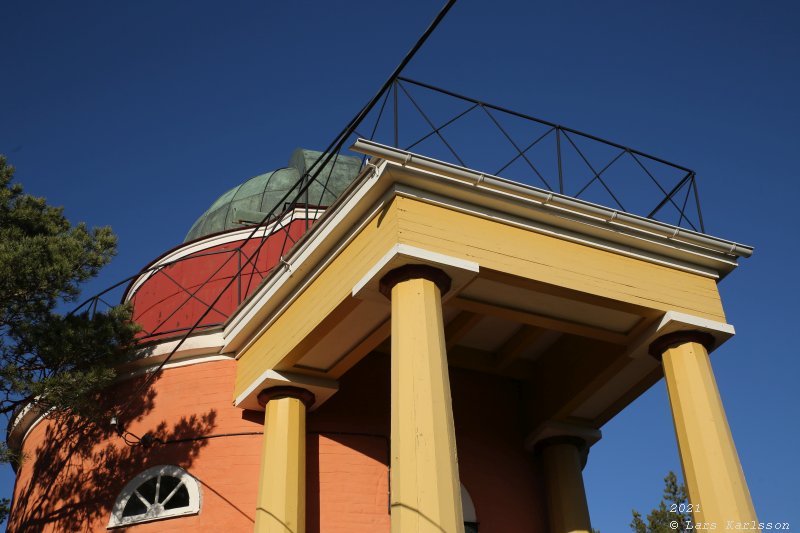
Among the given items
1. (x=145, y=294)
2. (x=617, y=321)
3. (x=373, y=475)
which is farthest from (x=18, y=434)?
(x=617, y=321)

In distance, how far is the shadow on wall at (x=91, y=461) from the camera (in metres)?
12.1

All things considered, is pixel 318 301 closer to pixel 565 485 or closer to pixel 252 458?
pixel 252 458

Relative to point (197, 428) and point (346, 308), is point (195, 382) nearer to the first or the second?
point (197, 428)

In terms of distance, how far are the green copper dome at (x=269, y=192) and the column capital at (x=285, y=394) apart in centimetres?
535

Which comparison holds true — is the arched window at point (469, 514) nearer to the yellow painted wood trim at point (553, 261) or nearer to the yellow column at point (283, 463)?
the yellow column at point (283, 463)

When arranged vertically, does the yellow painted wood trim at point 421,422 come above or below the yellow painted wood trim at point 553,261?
below

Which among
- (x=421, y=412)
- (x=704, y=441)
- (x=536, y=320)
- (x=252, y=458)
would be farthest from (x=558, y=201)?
(x=252, y=458)

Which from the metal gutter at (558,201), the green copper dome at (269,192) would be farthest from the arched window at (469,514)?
the green copper dome at (269,192)

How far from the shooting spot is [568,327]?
35.8 ft

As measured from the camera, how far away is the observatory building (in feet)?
31.2

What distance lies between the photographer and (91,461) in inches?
494

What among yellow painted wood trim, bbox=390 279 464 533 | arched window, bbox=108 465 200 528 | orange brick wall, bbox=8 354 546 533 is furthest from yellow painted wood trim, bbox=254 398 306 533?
yellow painted wood trim, bbox=390 279 464 533

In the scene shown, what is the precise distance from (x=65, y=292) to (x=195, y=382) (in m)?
2.03

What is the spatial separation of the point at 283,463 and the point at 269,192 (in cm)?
746
